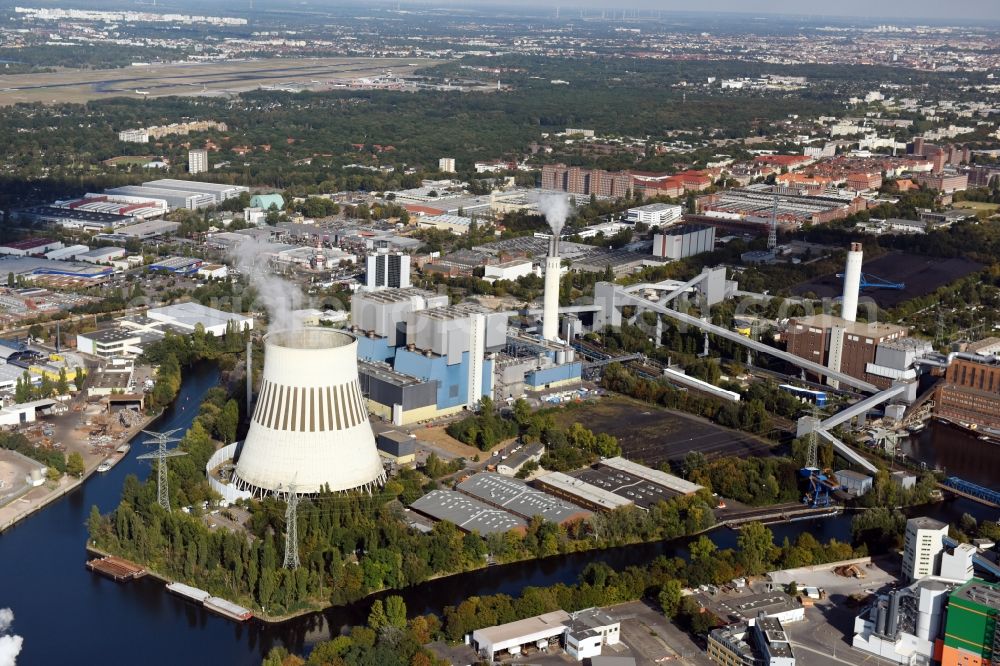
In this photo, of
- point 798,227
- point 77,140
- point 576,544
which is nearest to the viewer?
point 576,544

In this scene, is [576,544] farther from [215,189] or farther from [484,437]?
[215,189]

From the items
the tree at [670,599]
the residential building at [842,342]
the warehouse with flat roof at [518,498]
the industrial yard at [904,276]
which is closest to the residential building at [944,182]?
the industrial yard at [904,276]

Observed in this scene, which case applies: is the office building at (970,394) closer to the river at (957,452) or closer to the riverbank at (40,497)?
the river at (957,452)

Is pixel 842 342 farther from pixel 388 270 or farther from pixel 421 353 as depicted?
pixel 388 270

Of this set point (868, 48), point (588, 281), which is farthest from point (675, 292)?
point (868, 48)

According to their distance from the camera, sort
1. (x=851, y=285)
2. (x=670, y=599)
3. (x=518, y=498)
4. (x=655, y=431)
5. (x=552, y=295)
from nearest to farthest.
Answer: (x=670, y=599) < (x=518, y=498) < (x=655, y=431) < (x=552, y=295) < (x=851, y=285)

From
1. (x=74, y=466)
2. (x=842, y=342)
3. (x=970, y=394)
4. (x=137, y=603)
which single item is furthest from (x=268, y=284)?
(x=970, y=394)

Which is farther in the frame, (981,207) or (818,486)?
(981,207)
